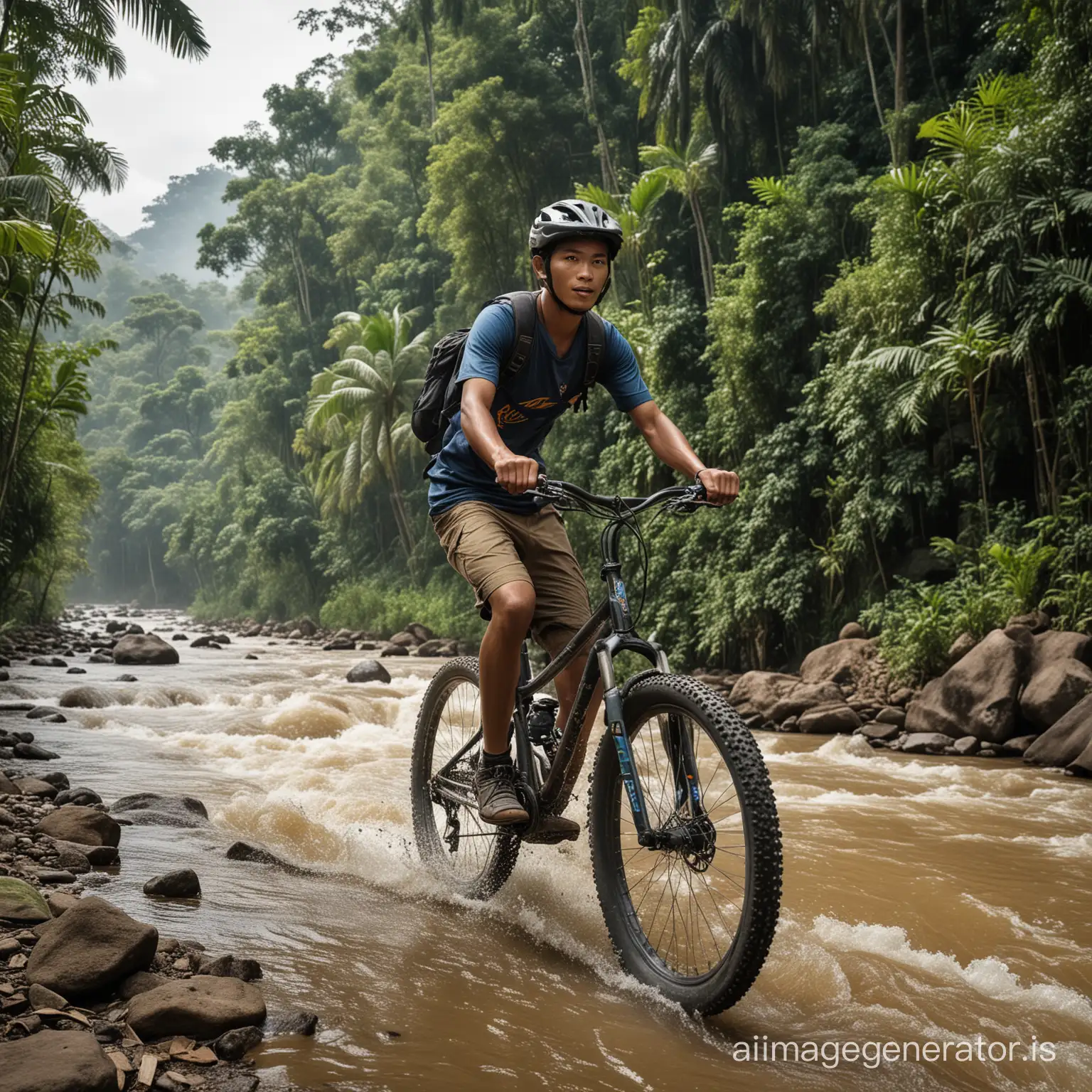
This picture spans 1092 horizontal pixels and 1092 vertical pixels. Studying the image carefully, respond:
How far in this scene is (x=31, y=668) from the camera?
49.0 ft

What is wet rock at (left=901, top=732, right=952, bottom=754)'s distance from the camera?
8367 mm

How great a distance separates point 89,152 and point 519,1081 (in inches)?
732

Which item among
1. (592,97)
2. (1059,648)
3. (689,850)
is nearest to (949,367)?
(1059,648)

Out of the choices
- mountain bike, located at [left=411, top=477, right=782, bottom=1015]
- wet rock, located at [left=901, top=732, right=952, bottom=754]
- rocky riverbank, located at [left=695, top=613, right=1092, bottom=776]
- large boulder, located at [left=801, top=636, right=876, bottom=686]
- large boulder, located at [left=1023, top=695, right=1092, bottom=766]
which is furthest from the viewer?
large boulder, located at [left=801, top=636, right=876, bottom=686]

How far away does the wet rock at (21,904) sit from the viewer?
2.66m

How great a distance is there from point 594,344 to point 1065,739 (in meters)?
5.72

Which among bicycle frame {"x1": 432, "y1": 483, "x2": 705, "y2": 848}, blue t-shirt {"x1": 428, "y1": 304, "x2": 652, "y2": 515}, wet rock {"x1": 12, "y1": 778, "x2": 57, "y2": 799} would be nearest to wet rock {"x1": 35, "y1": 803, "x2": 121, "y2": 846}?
wet rock {"x1": 12, "y1": 778, "x2": 57, "y2": 799}

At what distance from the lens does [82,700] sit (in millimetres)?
9820

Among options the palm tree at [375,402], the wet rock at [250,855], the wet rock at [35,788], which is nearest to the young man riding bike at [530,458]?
the wet rock at [250,855]

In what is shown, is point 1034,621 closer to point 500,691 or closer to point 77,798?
point 500,691

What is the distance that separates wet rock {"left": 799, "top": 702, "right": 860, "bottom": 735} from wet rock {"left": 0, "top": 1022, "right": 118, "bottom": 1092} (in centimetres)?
860

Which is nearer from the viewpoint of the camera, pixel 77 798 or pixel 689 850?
pixel 689 850

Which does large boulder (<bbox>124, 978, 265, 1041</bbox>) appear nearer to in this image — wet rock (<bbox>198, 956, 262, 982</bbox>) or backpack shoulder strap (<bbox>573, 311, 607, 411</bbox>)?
wet rock (<bbox>198, 956, 262, 982</bbox>)

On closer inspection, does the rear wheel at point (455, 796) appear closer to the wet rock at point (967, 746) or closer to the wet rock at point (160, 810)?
the wet rock at point (160, 810)
